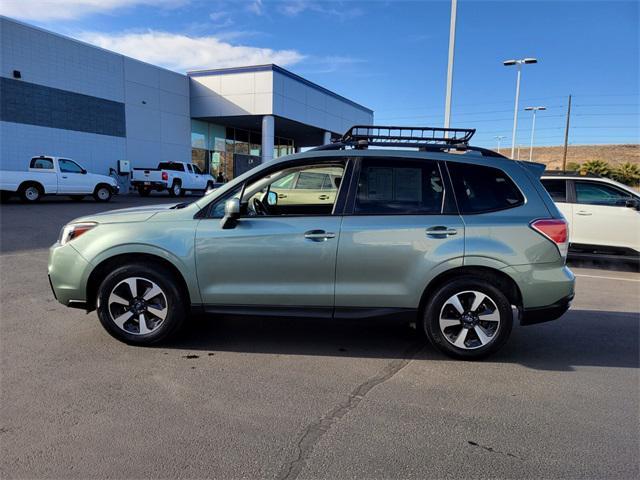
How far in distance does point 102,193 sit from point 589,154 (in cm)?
11258

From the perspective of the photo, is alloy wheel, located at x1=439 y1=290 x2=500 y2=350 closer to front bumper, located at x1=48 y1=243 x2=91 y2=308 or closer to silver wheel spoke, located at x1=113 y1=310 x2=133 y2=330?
silver wheel spoke, located at x1=113 y1=310 x2=133 y2=330

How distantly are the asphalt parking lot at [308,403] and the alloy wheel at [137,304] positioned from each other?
0.83 ft

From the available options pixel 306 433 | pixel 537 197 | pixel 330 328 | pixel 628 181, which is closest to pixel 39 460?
pixel 306 433

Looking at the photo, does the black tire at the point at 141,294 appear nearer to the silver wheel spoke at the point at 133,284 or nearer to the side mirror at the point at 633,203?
the silver wheel spoke at the point at 133,284

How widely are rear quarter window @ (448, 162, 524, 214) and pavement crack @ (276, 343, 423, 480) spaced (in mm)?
1490

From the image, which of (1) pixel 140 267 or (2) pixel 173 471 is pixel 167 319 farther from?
(2) pixel 173 471

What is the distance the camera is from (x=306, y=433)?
9.46 ft

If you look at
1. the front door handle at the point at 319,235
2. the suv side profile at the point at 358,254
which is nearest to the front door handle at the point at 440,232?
the suv side profile at the point at 358,254

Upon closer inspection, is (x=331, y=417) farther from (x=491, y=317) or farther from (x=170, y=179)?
(x=170, y=179)

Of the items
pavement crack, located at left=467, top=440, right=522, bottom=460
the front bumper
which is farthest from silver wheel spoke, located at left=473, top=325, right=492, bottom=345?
the front bumper

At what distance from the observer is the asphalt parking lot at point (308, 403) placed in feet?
8.54

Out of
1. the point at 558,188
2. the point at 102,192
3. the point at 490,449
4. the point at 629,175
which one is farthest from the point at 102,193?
the point at 629,175

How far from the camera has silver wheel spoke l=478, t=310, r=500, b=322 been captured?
397 cm

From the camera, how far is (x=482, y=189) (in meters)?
4.09
